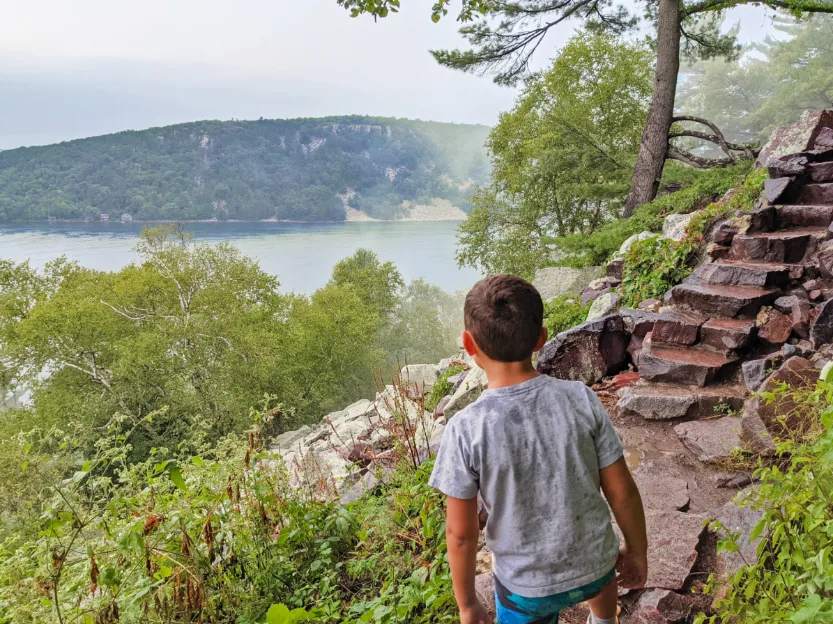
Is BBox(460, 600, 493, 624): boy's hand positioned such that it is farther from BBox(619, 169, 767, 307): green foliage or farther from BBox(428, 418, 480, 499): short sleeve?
BBox(619, 169, 767, 307): green foliage

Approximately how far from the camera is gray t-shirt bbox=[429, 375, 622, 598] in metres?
1.34

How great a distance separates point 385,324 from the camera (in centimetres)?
3553

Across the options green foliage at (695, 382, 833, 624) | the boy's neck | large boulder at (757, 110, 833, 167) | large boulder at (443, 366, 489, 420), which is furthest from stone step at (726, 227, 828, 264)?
the boy's neck

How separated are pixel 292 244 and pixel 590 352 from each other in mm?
67880

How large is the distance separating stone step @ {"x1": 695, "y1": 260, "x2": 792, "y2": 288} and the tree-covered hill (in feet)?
167

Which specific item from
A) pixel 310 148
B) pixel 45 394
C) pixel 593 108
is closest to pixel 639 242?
pixel 593 108

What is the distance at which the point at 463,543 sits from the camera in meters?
1.37

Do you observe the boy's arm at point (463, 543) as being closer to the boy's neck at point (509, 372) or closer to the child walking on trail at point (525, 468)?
the child walking on trail at point (525, 468)

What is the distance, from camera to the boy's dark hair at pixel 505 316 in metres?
1.35

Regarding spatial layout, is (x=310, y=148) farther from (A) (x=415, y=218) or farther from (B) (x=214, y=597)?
(B) (x=214, y=597)

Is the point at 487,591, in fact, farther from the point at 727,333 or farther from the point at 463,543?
the point at 727,333

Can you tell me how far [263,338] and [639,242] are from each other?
57.9ft

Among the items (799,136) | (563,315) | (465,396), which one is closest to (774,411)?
(465,396)

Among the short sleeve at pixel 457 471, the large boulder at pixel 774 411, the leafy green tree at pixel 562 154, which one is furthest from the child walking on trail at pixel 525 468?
the leafy green tree at pixel 562 154
